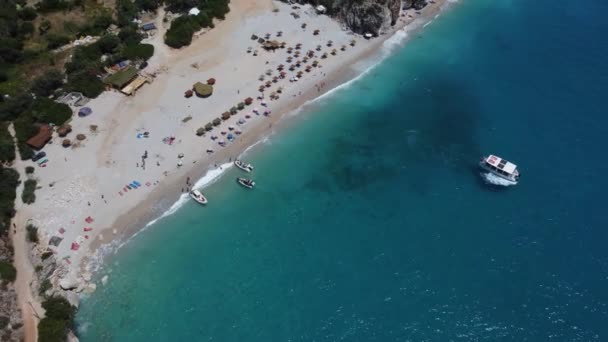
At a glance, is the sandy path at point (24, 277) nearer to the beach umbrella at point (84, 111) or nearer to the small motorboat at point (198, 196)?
the beach umbrella at point (84, 111)

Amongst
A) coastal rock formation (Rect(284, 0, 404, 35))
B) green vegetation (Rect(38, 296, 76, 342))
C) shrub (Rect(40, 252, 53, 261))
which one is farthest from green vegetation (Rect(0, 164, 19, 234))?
coastal rock formation (Rect(284, 0, 404, 35))

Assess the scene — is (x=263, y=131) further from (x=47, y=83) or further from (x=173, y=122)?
(x=47, y=83)

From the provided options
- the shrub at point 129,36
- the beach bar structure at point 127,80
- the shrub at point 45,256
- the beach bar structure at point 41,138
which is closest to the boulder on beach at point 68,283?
the shrub at point 45,256

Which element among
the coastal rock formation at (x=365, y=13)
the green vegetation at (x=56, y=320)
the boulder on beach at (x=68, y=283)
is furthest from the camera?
the coastal rock formation at (x=365, y=13)

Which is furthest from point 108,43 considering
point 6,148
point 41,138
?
point 6,148

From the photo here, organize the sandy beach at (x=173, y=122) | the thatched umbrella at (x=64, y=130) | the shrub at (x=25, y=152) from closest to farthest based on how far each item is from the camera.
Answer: the sandy beach at (x=173, y=122) < the shrub at (x=25, y=152) < the thatched umbrella at (x=64, y=130)
